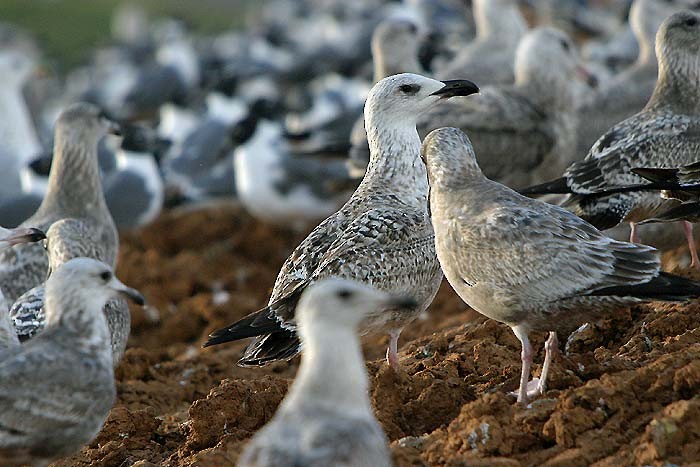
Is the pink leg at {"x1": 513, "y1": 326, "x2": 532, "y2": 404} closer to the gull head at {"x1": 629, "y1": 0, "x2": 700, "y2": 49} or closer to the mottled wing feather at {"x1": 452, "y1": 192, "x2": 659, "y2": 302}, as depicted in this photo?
the mottled wing feather at {"x1": 452, "y1": 192, "x2": 659, "y2": 302}

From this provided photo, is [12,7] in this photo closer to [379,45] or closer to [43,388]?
[379,45]

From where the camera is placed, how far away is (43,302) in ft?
23.8

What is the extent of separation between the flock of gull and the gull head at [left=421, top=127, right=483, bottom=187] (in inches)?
0.5

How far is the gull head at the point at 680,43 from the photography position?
8148mm

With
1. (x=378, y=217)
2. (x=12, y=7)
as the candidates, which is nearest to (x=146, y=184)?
(x=378, y=217)

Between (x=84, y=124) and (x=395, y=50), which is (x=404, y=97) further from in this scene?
(x=395, y=50)

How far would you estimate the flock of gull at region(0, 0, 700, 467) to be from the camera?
5.25m

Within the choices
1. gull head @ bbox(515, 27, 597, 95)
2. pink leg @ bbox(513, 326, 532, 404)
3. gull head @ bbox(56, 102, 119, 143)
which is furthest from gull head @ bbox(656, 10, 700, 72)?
gull head @ bbox(56, 102, 119, 143)

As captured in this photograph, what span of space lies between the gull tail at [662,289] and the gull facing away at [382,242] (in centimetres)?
134

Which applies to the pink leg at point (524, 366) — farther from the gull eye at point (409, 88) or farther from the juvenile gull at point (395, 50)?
the juvenile gull at point (395, 50)

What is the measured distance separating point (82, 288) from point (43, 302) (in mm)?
1695

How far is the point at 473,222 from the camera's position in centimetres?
591

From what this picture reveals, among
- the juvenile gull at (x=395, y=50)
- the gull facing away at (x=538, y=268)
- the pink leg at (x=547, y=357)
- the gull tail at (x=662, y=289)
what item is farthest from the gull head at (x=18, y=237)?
the juvenile gull at (x=395, y=50)

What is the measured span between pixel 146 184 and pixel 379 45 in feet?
10.8
